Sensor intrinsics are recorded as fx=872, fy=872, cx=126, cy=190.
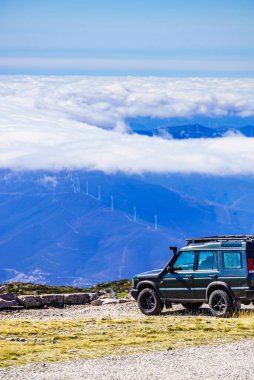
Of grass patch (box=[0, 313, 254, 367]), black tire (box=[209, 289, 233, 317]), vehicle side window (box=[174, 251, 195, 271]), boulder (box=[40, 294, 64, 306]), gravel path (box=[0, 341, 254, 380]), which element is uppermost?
vehicle side window (box=[174, 251, 195, 271])

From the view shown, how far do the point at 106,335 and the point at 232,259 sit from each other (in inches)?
241

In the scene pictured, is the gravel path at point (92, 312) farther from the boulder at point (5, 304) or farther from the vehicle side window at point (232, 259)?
the vehicle side window at point (232, 259)

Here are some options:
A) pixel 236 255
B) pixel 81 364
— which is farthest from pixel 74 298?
pixel 81 364

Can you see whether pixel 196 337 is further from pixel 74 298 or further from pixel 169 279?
pixel 74 298

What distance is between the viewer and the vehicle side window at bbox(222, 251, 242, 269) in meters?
27.2

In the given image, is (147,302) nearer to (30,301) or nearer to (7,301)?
(30,301)

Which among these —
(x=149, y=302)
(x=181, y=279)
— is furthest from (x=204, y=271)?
(x=149, y=302)

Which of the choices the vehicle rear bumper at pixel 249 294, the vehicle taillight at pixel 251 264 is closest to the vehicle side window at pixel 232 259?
the vehicle taillight at pixel 251 264

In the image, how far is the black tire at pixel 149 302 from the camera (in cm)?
2936

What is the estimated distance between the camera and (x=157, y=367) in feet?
56.8

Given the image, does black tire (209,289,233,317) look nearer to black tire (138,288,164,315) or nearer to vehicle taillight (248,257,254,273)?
vehicle taillight (248,257,254,273)

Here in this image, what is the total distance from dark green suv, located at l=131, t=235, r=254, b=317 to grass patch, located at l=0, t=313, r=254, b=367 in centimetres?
90

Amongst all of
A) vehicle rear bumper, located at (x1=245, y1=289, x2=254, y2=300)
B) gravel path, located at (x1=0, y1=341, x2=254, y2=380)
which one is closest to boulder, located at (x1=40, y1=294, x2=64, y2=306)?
vehicle rear bumper, located at (x1=245, y1=289, x2=254, y2=300)

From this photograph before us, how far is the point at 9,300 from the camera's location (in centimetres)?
3453
